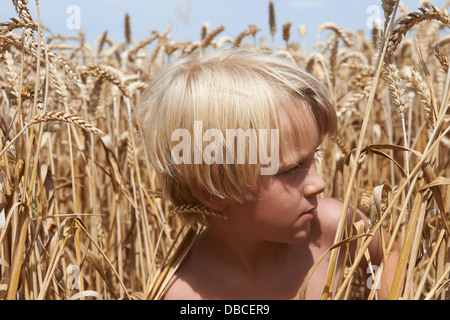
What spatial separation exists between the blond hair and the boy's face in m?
0.02

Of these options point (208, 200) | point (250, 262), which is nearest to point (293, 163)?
point (208, 200)

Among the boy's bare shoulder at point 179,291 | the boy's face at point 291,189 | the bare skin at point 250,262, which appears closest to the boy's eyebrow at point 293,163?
A: the boy's face at point 291,189

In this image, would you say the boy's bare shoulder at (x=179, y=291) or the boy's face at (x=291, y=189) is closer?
the boy's face at (x=291, y=189)

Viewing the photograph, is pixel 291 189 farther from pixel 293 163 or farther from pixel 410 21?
pixel 410 21

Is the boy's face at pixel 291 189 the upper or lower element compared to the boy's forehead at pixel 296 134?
lower

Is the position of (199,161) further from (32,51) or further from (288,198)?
(32,51)

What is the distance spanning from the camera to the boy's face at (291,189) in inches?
31.2

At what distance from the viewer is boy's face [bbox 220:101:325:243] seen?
0.79 metres

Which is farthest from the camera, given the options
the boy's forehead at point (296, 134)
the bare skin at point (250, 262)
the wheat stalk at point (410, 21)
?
the bare skin at point (250, 262)

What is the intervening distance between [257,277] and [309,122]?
32 cm

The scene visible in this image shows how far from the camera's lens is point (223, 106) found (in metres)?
0.79

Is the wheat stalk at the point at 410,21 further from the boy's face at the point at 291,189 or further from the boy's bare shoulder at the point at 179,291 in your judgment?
the boy's bare shoulder at the point at 179,291

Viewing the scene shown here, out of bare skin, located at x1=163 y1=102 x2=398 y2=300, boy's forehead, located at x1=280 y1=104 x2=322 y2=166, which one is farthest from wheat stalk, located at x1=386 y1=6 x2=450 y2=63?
bare skin, located at x1=163 y1=102 x2=398 y2=300
